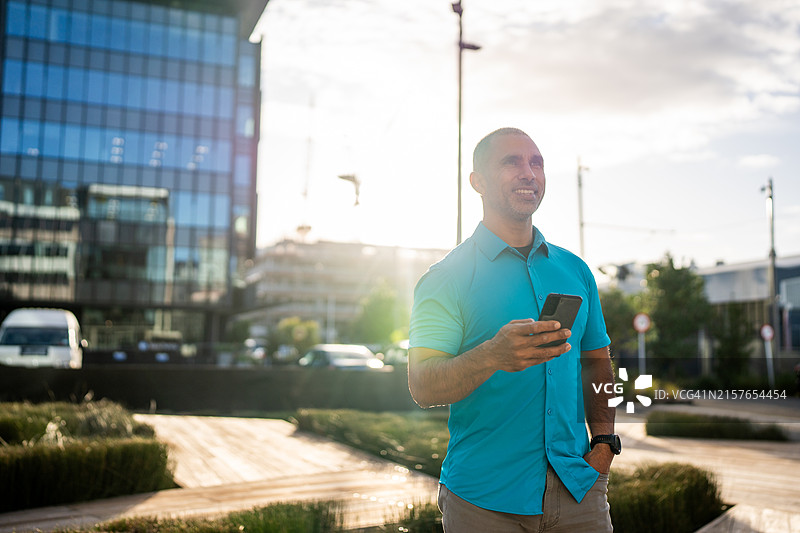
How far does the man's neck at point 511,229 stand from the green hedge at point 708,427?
463 inches

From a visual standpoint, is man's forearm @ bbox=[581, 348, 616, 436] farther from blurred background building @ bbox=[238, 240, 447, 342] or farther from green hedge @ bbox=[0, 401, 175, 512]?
blurred background building @ bbox=[238, 240, 447, 342]

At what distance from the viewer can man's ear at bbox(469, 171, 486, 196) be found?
2.61m

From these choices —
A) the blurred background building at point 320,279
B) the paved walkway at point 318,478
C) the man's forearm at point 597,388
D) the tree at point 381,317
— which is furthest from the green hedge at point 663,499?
the blurred background building at point 320,279

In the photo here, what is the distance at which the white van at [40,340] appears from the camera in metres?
18.1

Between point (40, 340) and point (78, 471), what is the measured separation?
13862 mm

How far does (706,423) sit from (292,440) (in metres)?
7.39

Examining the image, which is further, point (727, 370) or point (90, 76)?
point (90, 76)

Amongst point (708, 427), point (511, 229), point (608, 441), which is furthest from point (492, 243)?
point (708, 427)

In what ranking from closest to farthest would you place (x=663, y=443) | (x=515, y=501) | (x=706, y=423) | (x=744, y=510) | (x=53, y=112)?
1. (x=515, y=501)
2. (x=744, y=510)
3. (x=663, y=443)
4. (x=706, y=423)
5. (x=53, y=112)

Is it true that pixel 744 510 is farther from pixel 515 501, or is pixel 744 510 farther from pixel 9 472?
pixel 9 472

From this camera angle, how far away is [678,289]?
3209cm

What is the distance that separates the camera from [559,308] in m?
2.08

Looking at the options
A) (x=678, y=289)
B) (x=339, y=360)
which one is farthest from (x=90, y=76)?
(x=678, y=289)

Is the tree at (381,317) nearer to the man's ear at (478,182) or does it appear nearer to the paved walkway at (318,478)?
the paved walkway at (318,478)
